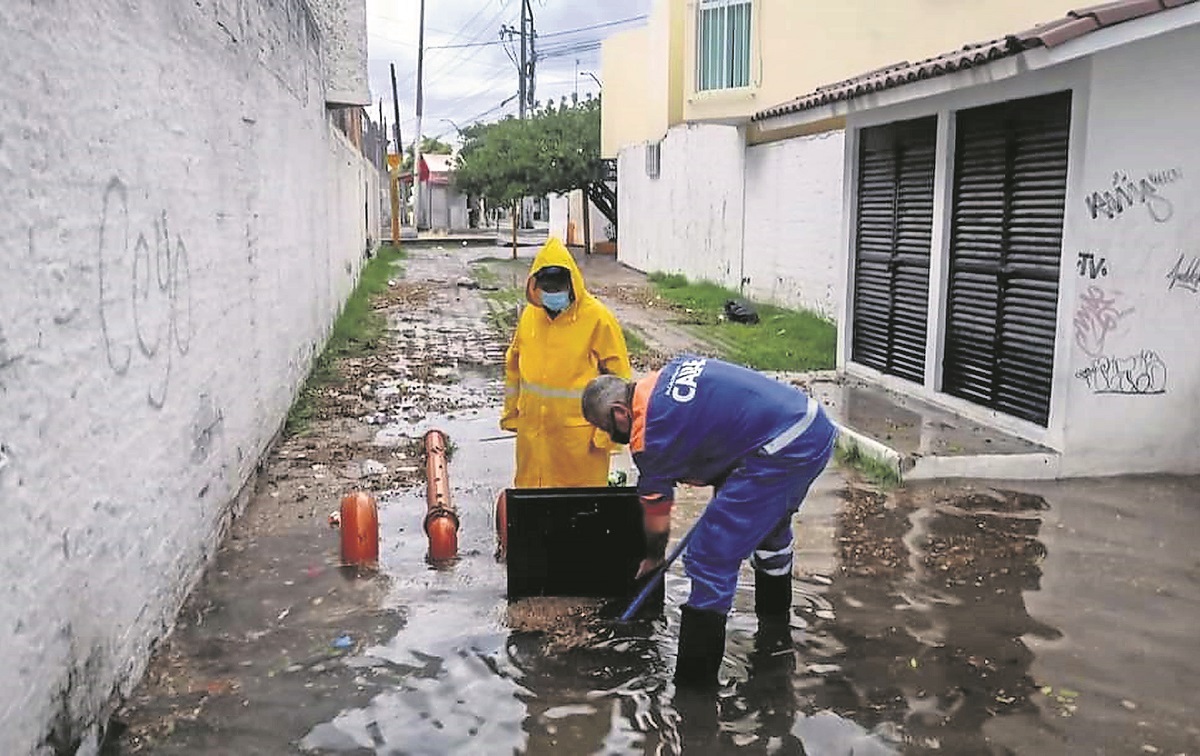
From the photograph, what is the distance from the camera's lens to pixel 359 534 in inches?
236

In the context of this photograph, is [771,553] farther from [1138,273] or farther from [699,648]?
[1138,273]

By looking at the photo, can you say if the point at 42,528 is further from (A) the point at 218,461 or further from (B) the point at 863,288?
(B) the point at 863,288

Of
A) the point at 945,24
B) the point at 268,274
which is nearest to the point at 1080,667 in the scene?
the point at 268,274

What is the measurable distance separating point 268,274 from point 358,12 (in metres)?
8.89

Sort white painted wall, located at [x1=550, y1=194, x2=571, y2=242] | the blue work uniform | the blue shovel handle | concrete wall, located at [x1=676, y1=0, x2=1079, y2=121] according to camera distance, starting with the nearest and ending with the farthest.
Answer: the blue work uniform < the blue shovel handle < concrete wall, located at [x1=676, y1=0, x2=1079, y2=121] < white painted wall, located at [x1=550, y1=194, x2=571, y2=242]

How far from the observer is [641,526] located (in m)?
5.19

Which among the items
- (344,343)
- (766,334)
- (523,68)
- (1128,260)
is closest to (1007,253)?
(1128,260)

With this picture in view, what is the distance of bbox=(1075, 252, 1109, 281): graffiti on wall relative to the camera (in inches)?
288

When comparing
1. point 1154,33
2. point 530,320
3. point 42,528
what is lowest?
point 42,528

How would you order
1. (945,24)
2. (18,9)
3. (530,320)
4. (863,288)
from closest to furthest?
(18,9)
(530,320)
(863,288)
(945,24)

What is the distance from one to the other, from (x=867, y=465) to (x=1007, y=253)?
1.93 metres

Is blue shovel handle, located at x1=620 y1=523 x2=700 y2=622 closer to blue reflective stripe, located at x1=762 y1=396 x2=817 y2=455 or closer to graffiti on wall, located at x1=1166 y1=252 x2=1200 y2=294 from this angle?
blue reflective stripe, located at x1=762 y1=396 x2=817 y2=455

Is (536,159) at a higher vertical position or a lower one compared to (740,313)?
higher

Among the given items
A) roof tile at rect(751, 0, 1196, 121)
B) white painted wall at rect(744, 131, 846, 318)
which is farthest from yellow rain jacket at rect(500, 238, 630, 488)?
white painted wall at rect(744, 131, 846, 318)
